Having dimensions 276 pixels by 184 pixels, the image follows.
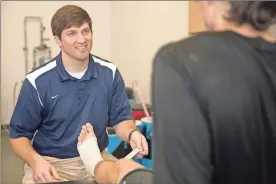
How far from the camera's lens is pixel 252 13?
0.86 m

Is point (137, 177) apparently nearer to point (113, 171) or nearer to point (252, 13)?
point (113, 171)

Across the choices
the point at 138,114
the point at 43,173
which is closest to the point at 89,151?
the point at 43,173

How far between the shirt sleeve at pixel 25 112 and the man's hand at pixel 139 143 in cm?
48

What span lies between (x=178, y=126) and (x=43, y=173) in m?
1.11

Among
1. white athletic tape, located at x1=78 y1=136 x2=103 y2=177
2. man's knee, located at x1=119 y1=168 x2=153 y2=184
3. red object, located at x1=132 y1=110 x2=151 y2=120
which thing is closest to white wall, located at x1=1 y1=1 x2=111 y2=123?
red object, located at x1=132 y1=110 x2=151 y2=120

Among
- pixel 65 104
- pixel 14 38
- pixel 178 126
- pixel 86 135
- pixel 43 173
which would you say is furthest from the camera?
pixel 14 38

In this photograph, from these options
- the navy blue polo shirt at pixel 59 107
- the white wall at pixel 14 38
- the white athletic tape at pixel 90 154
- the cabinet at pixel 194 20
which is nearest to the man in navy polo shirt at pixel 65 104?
the navy blue polo shirt at pixel 59 107

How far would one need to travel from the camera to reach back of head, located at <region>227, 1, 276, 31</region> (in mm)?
855

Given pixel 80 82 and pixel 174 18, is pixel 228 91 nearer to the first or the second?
pixel 80 82

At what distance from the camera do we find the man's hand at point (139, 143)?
72.3 inches

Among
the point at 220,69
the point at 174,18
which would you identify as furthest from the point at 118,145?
the point at 220,69

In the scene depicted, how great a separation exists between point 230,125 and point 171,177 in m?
0.16

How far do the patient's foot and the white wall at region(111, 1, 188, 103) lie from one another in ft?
9.62

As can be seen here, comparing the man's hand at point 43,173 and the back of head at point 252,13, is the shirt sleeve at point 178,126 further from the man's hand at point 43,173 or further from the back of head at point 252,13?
the man's hand at point 43,173
